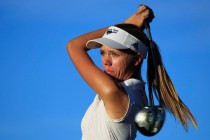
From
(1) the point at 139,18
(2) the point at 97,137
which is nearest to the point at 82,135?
(2) the point at 97,137

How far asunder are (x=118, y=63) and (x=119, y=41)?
274mm

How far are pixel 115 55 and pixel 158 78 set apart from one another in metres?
0.53

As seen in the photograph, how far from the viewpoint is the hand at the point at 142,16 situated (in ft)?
19.4

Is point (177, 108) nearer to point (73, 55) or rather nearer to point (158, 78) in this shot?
point (158, 78)

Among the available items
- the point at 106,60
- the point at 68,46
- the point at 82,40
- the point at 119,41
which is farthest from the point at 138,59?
the point at 68,46

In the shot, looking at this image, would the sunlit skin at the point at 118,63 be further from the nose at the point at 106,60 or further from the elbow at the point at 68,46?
the elbow at the point at 68,46

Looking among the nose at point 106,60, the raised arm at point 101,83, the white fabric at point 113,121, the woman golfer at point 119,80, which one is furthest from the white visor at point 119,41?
the white fabric at point 113,121

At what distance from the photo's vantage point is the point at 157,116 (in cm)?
523

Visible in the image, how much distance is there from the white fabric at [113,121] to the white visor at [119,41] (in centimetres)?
37

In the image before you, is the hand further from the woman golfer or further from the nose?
the nose

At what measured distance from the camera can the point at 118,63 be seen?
570 centimetres

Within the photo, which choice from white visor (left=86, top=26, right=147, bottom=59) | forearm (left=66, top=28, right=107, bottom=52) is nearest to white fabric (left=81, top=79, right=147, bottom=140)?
white visor (left=86, top=26, right=147, bottom=59)

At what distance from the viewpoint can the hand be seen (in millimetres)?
5926

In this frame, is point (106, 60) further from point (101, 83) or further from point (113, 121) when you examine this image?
point (113, 121)
